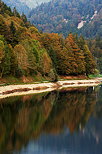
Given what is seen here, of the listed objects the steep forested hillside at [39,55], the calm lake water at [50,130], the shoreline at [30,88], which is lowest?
the calm lake water at [50,130]

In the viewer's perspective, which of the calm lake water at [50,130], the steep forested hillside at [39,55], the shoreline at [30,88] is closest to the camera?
the calm lake water at [50,130]

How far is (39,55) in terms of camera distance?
90938 millimetres

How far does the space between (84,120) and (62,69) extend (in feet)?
225

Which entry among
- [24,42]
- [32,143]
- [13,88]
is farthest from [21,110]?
[24,42]

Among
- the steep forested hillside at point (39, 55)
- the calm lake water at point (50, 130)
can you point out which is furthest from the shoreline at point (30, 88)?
the calm lake water at point (50, 130)

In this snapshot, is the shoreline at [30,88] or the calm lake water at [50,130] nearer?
the calm lake water at [50,130]

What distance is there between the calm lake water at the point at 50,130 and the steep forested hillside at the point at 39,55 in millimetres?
32927

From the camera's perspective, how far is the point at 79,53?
109 metres

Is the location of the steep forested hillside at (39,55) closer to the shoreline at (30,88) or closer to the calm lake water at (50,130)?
the shoreline at (30,88)

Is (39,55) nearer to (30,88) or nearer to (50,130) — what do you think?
(30,88)

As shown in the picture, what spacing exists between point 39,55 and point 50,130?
64.9 metres

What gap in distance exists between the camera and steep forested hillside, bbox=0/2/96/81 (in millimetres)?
74450

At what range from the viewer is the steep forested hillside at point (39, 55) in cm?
7445

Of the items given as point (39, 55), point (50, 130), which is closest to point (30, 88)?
point (39, 55)
